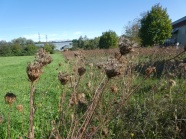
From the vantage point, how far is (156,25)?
33969 mm

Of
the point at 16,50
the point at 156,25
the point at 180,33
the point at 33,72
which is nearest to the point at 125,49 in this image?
the point at 33,72

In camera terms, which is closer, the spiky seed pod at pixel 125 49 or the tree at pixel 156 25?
the spiky seed pod at pixel 125 49

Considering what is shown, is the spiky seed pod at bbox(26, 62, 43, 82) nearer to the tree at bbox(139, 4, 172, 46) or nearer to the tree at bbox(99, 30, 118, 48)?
the tree at bbox(139, 4, 172, 46)

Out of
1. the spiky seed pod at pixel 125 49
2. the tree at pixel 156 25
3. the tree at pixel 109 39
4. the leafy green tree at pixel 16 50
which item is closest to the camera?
the spiky seed pod at pixel 125 49

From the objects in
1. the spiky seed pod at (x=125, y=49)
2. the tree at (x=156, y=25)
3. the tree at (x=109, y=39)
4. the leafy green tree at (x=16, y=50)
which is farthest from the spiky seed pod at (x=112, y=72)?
the leafy green tree at (x=16, y=50)

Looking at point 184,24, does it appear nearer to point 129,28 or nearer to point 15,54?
point 129,28

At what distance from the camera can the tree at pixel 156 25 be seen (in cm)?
3281

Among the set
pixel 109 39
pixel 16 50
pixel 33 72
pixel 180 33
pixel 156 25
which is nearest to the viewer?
pixel 33 72

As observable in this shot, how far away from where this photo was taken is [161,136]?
320 centimetres

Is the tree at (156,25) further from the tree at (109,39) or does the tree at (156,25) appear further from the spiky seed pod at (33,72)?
the spiky seed pod at (33,72)

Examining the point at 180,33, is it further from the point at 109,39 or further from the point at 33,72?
the point at 33,72

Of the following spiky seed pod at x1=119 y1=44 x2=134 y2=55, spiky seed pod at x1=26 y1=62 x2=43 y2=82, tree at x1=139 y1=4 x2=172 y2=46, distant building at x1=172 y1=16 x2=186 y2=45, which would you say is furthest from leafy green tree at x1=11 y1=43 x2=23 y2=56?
spiky seed pod at x1=26 y1=62 x2=43 y2=82

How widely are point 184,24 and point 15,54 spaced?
34794mm

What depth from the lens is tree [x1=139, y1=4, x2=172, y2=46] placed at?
32812 millimetres
